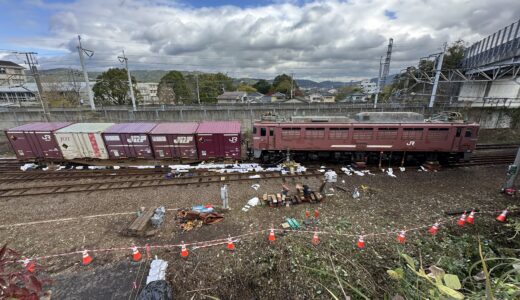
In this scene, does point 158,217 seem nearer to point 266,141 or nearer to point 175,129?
point 175,129

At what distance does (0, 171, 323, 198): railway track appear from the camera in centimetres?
1222

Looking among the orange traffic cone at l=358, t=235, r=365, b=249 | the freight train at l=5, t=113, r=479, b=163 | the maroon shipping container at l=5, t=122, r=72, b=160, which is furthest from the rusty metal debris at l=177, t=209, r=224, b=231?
the maroon shipping container at l=5, t=122, r=72, b=160

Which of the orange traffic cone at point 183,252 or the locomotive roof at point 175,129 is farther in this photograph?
the locomotive roof at point 175,129

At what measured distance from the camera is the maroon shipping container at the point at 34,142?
15242 millimetres

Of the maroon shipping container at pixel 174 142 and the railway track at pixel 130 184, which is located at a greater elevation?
the maroon shipping container at pixel 174 142

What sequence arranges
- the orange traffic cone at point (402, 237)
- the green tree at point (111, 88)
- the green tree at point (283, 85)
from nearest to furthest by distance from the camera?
the orange traffic cone at point (402, 237), the green tree at point (111, 88), the green tree at point (283, 85)

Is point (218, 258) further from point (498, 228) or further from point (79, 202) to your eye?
point (498, 228)

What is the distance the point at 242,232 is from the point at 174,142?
8.91m

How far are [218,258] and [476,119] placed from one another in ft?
94.0

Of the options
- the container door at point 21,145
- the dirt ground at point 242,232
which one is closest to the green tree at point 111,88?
the container door at point 21,145

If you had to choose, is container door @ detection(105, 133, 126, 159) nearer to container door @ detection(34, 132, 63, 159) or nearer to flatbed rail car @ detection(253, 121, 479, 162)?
container door @ detection(34, 132, 63, 159)

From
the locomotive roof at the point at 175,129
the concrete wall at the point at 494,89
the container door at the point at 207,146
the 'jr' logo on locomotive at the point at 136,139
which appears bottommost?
the container door at the point at 207,146

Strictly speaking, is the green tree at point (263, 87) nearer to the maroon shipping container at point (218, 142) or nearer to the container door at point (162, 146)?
the maroon shipping container at point (218, 142)

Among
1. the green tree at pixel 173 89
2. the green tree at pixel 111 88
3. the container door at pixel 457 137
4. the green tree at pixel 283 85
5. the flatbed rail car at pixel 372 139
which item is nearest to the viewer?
the container door at pixel 457 137
